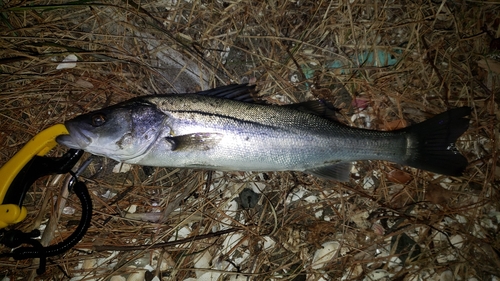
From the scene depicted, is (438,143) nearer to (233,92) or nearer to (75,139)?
(233,92)

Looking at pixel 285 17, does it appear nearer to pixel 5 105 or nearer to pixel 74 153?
pixel 74 153

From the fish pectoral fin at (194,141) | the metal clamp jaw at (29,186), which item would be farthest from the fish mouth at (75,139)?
the fish pectoral fin at (194,141)

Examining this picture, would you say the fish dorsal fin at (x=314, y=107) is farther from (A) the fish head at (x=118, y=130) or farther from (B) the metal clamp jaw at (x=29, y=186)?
(B) the metal clamp jaw at (x=29, y=186)

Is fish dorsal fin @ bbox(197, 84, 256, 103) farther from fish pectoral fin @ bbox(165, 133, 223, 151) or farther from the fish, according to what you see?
fish pectoral fin @ bbox(165, 133, 223, 151)

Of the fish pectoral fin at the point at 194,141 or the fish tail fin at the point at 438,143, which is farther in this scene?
the fish tail fin at the point at 438,143

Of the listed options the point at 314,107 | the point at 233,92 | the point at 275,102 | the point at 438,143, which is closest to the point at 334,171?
the point at 314,107

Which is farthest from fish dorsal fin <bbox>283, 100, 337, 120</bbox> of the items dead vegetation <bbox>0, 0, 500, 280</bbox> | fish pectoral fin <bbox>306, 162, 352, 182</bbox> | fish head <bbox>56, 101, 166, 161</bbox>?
fish head <bbox>56, 101, 166, 161</bbox>

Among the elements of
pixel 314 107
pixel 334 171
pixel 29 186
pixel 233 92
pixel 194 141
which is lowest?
pixel 29 186
